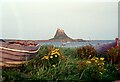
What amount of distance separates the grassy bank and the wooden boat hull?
10 cm

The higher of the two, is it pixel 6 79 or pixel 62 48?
pixel 62 48

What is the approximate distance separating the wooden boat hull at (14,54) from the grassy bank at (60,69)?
10 centimetres

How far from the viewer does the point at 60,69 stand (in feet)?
17.5

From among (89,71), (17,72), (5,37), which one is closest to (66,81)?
(89,71)

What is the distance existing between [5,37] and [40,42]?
740 mm

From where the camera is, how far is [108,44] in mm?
6094

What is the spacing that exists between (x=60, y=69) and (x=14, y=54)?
0.85 meters

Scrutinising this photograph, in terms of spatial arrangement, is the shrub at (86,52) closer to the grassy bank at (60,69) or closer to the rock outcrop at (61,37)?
the grassy bank at (60,69)

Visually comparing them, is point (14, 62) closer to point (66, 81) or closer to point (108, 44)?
point (66, 81)

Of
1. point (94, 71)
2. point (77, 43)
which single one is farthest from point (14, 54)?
point (94, 71)

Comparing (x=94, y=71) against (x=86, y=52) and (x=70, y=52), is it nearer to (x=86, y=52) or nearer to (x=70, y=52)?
(x=86, y=52)

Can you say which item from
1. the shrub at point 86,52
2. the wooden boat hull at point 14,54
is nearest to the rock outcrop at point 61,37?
the shrub at point 86,52

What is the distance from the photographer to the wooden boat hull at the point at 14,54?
205 inches

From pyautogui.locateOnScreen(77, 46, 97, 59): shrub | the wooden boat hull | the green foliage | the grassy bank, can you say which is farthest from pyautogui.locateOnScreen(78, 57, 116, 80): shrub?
the wooden boat hull
